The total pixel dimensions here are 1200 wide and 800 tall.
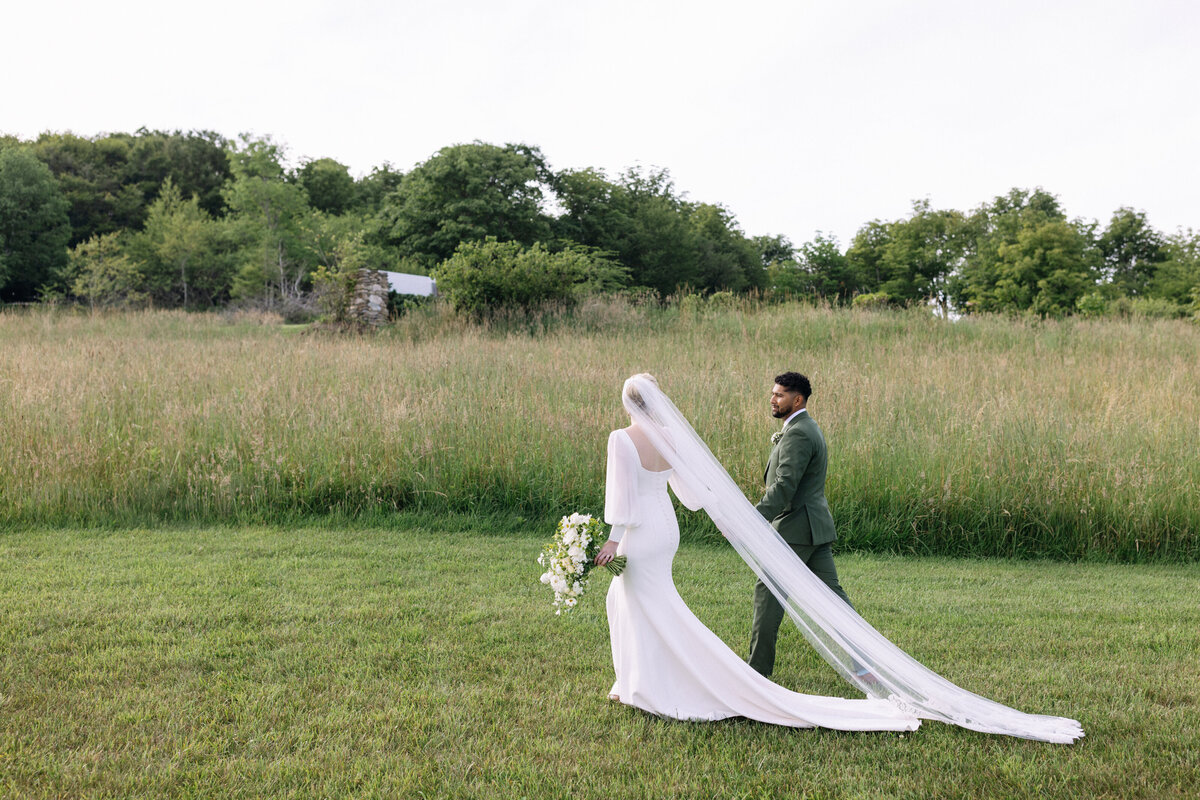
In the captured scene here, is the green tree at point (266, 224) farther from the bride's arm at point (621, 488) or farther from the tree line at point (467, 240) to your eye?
the bride's arm at point (621, 488)

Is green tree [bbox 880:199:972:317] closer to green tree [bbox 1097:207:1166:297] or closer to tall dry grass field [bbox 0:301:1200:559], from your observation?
green tree [bbox 1097:207:1166:297]

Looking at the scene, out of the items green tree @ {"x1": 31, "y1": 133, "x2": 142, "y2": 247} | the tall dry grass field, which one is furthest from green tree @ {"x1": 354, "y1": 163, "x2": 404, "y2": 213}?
the tall dry grass field

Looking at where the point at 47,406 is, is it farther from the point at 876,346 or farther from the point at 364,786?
the point at 876,346

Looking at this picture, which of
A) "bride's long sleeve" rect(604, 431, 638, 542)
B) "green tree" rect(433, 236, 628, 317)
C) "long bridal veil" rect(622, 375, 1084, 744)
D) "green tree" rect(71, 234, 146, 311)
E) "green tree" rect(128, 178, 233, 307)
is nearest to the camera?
"long bridal veil" rect(622, 375, 1084, 744)

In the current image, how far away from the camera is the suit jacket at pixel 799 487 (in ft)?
14.7

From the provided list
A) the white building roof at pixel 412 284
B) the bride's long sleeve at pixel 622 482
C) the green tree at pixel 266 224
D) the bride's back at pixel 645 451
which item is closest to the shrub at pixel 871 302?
the bride's back at pixel 645 451

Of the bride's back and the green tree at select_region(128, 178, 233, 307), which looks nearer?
the bride's back

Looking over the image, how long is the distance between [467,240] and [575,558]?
3235 cm

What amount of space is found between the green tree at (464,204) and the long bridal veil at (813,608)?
3237 cm

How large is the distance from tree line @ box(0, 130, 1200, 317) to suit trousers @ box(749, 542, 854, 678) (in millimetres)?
14745

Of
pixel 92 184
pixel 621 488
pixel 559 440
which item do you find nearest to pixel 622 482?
pixel 621 488

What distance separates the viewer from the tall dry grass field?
816 centimetres

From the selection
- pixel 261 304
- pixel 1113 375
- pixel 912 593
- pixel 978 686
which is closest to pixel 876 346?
pixel 1113 375

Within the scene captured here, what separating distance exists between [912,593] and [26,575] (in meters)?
7.12
